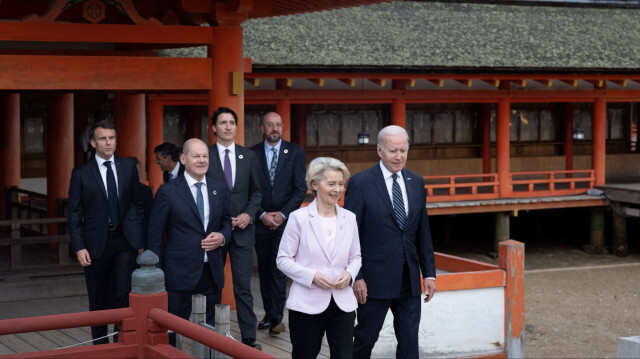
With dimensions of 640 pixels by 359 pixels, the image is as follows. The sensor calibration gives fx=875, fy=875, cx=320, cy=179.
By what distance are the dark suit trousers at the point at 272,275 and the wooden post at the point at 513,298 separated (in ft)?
7.24

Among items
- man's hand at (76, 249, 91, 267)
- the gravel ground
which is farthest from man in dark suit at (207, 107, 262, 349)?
the gravel ground

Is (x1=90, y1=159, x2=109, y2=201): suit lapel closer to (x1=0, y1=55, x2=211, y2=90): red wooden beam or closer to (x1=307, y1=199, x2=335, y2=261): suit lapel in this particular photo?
(x1=0, y1=55, x2=211, y2=90): red wooden beam

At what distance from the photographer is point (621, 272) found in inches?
696

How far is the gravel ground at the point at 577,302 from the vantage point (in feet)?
40.2

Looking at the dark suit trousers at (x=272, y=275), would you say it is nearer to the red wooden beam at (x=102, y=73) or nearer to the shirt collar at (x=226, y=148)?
the shirt collar at (x=226, y=148)

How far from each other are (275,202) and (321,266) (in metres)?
2.71

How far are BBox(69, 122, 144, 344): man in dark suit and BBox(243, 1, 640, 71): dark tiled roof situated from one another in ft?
29.7

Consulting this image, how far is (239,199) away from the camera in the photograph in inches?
280

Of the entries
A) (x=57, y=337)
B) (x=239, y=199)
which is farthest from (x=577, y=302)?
(x=57, y=337)

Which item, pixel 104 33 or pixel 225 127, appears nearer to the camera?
pixel 225 127

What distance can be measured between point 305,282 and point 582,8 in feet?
64.8

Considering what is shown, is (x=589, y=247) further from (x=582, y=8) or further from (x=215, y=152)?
(x=215, y=152)

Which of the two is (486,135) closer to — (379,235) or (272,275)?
(272,275)

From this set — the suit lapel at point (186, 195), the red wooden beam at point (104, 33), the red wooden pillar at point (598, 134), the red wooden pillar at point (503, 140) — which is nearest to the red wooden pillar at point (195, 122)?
the red wooden pillar at point (503, 140)
